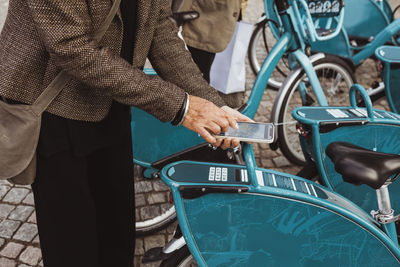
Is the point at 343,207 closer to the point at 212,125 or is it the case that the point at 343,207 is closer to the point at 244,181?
the point at 244,181

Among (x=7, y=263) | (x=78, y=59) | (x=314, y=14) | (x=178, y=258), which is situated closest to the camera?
(x=78, y=59)

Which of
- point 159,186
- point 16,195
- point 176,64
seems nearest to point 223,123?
point 176,64

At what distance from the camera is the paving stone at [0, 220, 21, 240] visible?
257 centimetres

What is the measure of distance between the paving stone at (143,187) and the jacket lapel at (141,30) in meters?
1.82

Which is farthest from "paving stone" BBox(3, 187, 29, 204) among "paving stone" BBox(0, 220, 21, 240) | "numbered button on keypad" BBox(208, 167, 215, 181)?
"numbered button on keypad" BBox(208, 167, 215, 181)

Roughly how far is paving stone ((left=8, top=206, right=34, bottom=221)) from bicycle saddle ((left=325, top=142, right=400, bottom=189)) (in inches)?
93.1

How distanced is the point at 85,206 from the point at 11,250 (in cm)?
138

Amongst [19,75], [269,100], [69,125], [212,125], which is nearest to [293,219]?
[212,125]

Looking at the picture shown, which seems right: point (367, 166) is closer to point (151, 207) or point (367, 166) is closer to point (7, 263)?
point (151, 207)

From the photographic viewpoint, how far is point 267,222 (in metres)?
1.49

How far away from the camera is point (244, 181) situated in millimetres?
1423

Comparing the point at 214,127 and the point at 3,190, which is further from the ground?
the point at 214,127

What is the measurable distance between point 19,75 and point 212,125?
0.65 metres

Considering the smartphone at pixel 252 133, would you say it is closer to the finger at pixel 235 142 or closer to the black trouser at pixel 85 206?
the finger at pixel 235 142
